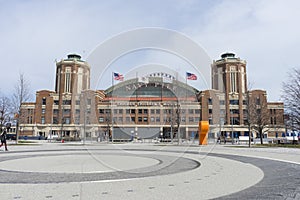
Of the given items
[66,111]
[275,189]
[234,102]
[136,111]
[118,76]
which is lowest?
[275,189]

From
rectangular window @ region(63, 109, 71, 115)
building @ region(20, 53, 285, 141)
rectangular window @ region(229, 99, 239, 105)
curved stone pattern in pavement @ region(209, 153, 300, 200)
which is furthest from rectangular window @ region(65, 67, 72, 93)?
curved stone pattern in pavement @ region(209, 153, 300, 200)

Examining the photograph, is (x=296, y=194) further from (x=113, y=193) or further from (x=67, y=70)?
(x=67, y=70)

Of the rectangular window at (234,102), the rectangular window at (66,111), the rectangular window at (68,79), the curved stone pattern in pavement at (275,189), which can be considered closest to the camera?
the curved stone pattern in pavement at (275,189)

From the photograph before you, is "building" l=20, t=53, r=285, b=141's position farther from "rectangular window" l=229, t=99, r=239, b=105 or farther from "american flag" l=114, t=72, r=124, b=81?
"american flag" l=114, t=72, r=124, b=81

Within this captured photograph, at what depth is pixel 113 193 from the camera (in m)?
6.23

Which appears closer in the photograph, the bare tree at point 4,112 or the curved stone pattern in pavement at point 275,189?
the curved stone pattern in pavement at point 275,189

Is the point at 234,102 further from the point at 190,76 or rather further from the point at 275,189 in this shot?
the point at 275,189

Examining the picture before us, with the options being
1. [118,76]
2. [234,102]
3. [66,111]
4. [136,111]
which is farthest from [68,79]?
[234,102]

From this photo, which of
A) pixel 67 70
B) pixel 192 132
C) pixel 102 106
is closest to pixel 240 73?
pixel 192 132

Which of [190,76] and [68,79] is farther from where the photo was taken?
[68,79]

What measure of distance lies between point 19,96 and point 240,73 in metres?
61.0

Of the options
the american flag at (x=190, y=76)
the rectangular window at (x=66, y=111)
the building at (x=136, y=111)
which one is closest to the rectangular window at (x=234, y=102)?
the building at (x=136, y=111)

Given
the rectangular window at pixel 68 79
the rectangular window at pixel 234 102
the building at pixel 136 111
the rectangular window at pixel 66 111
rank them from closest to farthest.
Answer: the building at pixel 136 111 < the rectangular window at pixel 234 102 < the rectangular window at pixel 68 79 < the rectangular window at pixel 66 111

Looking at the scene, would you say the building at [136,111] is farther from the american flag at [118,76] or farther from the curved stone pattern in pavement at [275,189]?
the curved stone pattern in pavement at [275,189]
